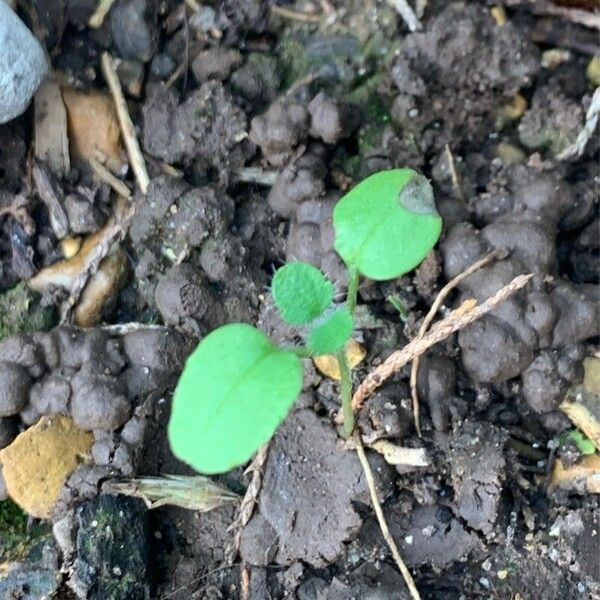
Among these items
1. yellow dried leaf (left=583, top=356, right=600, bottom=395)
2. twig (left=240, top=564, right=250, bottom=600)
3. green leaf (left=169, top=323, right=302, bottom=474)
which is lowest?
twig (left=240, top=564, right=250, bottom=600)

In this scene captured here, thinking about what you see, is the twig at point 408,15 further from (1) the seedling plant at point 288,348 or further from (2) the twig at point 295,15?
(1) the seedling plant at point 288,348

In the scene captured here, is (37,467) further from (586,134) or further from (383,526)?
(586,134)

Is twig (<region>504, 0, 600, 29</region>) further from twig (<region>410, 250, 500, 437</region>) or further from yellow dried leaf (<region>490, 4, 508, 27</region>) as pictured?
twig (<region>410, 250, 500, 437</region>)

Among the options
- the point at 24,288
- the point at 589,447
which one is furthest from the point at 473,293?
the point at 24,288

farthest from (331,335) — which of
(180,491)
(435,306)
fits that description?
(180,491)

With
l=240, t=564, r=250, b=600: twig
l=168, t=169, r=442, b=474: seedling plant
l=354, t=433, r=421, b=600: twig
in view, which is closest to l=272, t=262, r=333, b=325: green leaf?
l=168, t=169, r=442, b=474: seedling plant

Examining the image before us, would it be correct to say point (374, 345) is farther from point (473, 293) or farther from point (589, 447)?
point (589, 447)
